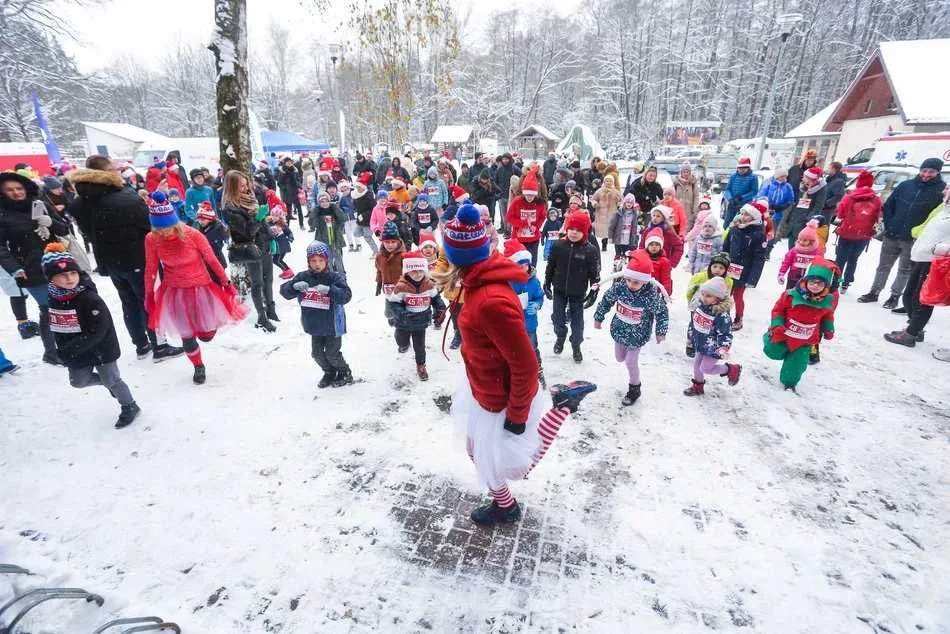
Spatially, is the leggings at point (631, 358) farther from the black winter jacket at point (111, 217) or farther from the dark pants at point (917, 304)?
the black winter jacket at point (111, 217)

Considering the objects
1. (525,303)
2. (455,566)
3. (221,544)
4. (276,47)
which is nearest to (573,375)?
(525,303)

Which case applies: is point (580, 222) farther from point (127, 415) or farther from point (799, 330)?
point (127, 415)

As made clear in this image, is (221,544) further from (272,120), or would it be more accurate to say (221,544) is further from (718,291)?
(272,120)

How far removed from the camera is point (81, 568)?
2717 mm

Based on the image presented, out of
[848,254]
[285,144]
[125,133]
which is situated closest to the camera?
[848,254]

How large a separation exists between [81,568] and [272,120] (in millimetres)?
63435

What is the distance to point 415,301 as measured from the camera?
4.82 m

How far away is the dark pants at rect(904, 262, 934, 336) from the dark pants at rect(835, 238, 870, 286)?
3.67 feet

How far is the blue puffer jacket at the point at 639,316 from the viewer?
171 inches

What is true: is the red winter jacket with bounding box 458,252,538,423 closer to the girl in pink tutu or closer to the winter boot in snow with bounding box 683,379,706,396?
the winter boot in snow with bounding box 683,379,706,396

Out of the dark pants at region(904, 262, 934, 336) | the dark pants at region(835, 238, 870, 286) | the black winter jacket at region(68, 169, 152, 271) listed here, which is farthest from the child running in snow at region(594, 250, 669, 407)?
the dark pants at region(835, 238, 870, 286)

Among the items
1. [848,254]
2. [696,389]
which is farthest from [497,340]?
[848,254]

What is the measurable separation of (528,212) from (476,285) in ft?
18.5

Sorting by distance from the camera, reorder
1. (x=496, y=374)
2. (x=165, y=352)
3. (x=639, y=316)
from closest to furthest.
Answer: (x=496, y=374), (x=639, y=316), (x=165, y=352)
